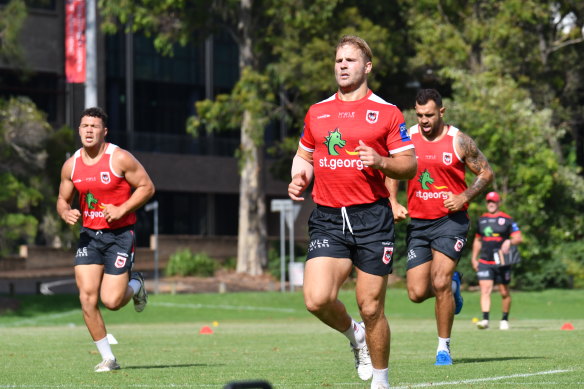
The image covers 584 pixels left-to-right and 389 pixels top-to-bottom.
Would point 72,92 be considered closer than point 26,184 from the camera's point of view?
No

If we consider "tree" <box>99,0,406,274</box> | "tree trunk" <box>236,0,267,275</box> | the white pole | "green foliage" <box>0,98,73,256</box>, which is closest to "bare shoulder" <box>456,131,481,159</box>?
the white pole

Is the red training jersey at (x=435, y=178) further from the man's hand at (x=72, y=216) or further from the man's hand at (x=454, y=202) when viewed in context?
the man's hand at (x=72, y=216)

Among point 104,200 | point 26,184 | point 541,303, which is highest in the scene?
point 104,200

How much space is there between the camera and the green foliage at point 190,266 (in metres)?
47.9

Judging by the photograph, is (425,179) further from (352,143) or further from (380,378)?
(380,378)

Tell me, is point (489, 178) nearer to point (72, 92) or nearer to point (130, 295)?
point (130, 295)

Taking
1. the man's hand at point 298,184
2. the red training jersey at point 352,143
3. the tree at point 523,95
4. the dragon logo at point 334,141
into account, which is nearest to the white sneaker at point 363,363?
the red training jersey at point 352,143

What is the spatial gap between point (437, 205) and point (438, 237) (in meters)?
0.32

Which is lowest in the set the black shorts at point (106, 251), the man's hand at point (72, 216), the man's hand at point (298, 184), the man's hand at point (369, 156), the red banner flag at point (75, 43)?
the black shorts at point (106, 251)

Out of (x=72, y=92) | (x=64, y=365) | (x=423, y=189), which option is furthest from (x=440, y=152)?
(x=72, y=92)

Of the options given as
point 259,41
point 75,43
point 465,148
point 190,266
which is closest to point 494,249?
point 465,148

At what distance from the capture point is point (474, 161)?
12547mm

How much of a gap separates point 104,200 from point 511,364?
13.9ft

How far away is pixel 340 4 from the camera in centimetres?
4138
